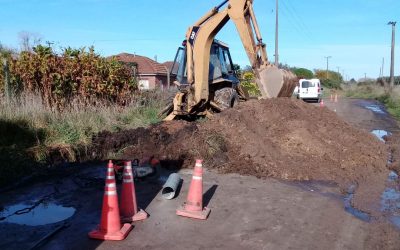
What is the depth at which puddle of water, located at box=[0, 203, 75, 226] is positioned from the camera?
237 inches

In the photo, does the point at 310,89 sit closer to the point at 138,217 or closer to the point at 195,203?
the point at 195,203

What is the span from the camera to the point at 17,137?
33.9 ft

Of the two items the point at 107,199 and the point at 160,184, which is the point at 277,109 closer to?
the point at 160,184

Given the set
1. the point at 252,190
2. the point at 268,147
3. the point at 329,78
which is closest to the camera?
the point at 252,190

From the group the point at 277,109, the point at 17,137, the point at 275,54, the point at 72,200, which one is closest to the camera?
the point at 72,200

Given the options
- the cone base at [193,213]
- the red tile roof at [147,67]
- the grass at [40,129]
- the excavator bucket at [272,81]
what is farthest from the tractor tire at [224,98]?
the red tile roof at [147,67]

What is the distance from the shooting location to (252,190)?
799 centimetres

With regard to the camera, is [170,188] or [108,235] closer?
[108,235]

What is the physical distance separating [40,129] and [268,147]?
5.62 m

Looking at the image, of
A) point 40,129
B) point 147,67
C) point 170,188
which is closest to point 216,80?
point 40,129

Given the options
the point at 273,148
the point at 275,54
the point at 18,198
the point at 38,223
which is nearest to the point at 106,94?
the point at 273,148

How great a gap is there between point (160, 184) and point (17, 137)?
4.30 meters

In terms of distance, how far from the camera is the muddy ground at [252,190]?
18.1 ft

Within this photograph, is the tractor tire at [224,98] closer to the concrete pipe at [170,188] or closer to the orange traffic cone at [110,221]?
the concrete pipe at [170,188]
